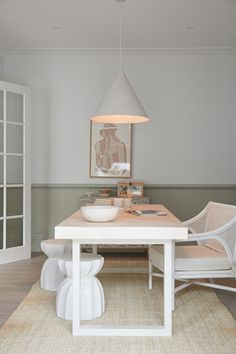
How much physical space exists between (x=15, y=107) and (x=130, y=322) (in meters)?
3.02

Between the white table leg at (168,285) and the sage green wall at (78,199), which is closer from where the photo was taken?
the white table leg at (168,285)

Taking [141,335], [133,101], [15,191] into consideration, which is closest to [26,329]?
[141,335]

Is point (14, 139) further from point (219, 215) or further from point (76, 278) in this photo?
point (76, 278)

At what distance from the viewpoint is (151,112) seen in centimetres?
534

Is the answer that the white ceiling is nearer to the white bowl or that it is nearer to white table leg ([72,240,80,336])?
the white bowl

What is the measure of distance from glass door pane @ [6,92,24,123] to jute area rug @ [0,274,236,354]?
214 cm

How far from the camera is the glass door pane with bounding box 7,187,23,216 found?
473cm

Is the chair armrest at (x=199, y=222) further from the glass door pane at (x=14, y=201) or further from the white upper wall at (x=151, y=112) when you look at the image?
the glass door pane at (x=14, y=201)

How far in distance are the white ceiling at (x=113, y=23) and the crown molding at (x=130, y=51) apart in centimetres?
9

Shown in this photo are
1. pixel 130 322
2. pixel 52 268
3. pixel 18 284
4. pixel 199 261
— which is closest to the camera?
pixel 130 322

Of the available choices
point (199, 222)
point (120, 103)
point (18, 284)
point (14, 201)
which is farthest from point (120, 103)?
point (14, 201)

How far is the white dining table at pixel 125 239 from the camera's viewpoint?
231cm

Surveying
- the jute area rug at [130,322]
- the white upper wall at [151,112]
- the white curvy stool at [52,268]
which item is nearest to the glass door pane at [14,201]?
the white upper wall at [151,112]

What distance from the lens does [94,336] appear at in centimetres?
249
